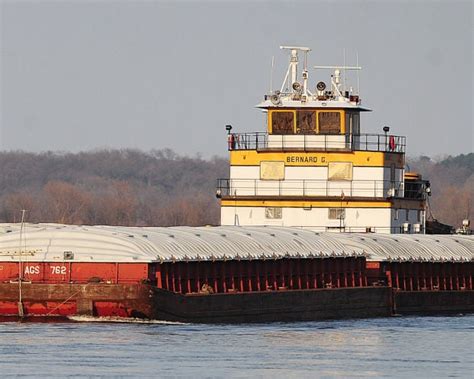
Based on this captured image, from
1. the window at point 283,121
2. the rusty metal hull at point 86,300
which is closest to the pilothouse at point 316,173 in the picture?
the window at point 283,121

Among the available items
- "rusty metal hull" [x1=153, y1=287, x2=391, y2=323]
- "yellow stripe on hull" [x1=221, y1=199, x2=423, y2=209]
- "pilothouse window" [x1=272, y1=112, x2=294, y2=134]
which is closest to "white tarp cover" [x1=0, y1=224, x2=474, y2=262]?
"rusty metal hull" [x1=153, y1=287, x2=391, y2=323]

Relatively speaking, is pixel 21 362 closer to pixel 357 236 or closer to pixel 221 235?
Result: pixel 221 235

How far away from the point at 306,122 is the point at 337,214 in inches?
153

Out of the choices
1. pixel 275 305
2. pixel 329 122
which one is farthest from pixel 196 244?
pixel 329 122

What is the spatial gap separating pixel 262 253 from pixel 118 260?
808 cm

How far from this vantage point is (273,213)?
84.9 metres

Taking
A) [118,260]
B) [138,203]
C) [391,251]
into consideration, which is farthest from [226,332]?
[138,203]

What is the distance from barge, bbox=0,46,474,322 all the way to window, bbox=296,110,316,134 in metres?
0.06

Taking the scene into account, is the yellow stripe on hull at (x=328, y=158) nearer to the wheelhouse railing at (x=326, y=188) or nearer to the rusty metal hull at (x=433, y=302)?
the wheelhouse railing at (x=326, y=188)

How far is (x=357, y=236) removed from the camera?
79.2 meters

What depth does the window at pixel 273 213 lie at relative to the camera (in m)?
84.8

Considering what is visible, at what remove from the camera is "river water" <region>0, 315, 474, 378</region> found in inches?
2057

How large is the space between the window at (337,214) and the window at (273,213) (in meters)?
2.02

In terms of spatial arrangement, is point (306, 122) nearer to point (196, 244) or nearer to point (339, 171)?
point (339, 171)
